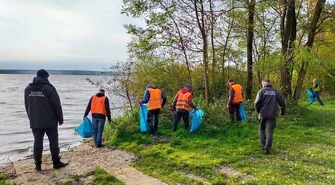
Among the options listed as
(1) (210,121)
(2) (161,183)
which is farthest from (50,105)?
(1) (210,121)

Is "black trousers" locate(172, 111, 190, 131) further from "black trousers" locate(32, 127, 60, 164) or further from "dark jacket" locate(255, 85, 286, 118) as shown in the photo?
"black trousers" locate(32, 127, 60, 164)

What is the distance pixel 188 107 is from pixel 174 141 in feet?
5.35

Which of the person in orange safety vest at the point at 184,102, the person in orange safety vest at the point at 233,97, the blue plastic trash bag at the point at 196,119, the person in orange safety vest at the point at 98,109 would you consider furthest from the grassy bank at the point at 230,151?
the person in orange safety vest at the point at 98,109

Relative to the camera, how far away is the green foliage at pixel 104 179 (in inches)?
258

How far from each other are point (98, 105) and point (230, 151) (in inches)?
161

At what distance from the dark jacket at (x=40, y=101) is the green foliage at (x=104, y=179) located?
157 cm

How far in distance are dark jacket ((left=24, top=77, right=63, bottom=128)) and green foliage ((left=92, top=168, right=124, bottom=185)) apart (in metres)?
1.57

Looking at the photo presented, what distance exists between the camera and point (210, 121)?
38.8 ft

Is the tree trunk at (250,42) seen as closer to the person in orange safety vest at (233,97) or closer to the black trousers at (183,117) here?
the person in orange safety vest at (233,97)

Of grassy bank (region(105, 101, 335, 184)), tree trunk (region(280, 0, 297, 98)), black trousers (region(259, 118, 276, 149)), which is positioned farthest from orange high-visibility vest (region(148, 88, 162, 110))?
tree trunk (region(280, 0, 297, 98))

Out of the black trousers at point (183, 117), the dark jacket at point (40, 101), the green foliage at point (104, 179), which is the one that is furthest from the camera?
the black trousers at point (183, 117)

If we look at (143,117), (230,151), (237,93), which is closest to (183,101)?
(143,117)

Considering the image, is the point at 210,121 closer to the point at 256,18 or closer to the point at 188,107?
the point at 188,107

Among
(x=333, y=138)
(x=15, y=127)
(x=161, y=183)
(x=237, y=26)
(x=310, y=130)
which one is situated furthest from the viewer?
(x=15, y=127)
